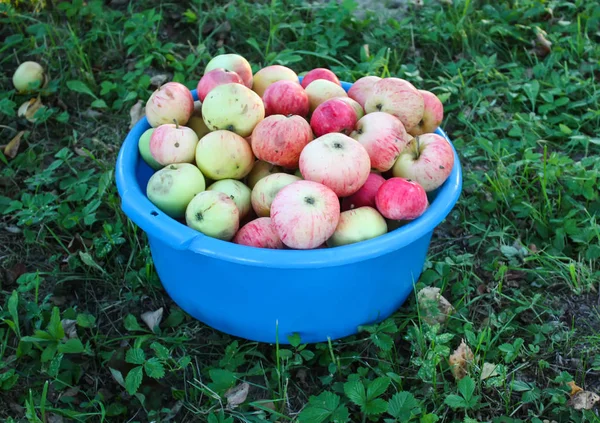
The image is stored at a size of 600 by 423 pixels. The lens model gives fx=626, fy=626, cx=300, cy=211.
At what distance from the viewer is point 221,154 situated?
2061 millimetres

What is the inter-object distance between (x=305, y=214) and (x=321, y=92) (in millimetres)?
677

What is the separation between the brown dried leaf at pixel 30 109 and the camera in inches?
122

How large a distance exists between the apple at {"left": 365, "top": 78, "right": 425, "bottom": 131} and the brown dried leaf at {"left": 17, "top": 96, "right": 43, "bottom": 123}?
1789 millimetres

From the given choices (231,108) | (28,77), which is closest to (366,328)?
(231,108)

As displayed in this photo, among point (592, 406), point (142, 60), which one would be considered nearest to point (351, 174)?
point (592, 406)

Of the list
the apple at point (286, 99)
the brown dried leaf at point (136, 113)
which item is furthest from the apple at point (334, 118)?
the brown dried leaf at point (136, 113)

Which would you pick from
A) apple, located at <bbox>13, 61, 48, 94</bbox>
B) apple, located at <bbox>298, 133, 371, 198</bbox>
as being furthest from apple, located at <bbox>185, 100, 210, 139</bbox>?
apple, located at <bbox>13, 61, 48, 94</bbox>

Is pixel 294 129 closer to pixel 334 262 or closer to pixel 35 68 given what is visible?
pixel 334 262

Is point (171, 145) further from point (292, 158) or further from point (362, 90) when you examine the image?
point (362, 90)

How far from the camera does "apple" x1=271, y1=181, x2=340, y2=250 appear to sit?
182 centimetres

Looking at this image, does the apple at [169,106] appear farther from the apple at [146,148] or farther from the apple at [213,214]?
the apple at [213,214]

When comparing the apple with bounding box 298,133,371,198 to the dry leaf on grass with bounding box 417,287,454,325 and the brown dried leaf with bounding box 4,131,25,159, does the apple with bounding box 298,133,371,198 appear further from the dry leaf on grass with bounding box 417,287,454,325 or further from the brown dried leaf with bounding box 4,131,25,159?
the brown dried leaf with bounding box 4,131,25,159

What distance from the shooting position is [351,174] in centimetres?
196

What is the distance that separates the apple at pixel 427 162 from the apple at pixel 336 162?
0.18 m
